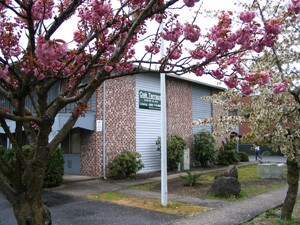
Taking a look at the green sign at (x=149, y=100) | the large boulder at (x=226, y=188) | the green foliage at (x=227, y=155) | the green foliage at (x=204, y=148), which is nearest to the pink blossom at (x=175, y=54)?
the large boulder at (x=226, y=188)

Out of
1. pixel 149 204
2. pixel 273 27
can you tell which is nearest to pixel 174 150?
pixel 149 204

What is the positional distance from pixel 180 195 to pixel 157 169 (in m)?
7.75

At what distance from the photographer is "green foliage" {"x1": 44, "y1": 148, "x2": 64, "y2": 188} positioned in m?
13.2

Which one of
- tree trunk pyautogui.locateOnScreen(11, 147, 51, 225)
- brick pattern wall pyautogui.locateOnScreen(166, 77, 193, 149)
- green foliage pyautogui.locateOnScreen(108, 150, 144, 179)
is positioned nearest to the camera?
tree trunk pyautogui.locateOnScreen(11, 147, 51, 225)

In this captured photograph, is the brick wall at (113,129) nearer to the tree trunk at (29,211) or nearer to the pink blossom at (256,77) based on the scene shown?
the tree trunk at (29,211)

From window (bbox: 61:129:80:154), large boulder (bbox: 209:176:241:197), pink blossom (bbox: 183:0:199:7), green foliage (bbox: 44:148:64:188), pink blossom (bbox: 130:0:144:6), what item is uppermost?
pink blossom (bbox: 130:0:144:6)

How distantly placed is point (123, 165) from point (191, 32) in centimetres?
1263

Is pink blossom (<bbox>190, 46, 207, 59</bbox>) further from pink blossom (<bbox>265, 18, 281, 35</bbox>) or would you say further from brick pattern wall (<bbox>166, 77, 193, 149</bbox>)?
brick pattern wall (<bbox>166, 77, 193, 149</bbox>)

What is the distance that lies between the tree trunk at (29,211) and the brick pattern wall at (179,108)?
55.3ft

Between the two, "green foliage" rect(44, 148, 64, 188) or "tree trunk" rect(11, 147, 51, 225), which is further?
"green foliage" rect(44, 148, 64, 188)

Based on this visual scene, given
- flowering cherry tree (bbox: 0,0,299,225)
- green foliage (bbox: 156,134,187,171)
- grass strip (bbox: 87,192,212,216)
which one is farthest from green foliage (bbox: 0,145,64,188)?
flowering cherry tree (bbox: 0,0,299,225)

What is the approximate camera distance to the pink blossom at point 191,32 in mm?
3518

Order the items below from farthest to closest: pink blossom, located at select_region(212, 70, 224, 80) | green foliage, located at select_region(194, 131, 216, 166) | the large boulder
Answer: green foliage, located at select_region(194, 131, 216, 166) < the large boulder < pink blossom, located at select_region(212, 70, 224, 80)

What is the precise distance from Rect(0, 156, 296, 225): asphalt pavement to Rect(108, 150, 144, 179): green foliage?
2.61m
